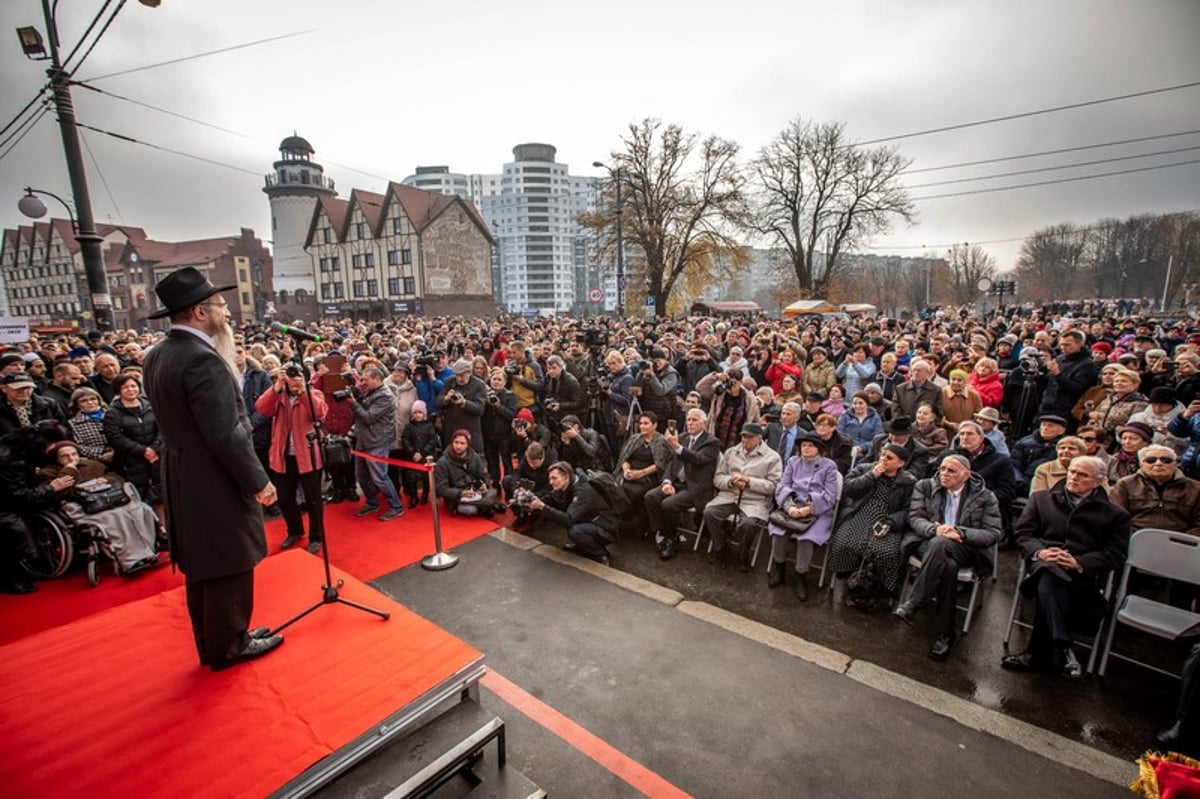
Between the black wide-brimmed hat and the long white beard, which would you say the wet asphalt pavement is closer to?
the long white beard

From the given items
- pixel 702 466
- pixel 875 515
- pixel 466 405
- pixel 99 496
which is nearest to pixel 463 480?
pixel 466 405

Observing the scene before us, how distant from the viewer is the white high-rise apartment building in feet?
354

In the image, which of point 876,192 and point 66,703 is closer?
point 66,703

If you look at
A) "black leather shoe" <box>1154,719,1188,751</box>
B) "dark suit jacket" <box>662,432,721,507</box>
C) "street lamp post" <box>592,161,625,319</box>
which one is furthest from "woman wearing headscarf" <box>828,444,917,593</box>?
"street lamp post" <box>592,161,625,319</box>

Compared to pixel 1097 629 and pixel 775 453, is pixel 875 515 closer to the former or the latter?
pixel 775 453

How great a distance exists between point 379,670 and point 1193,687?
5142 millimetres

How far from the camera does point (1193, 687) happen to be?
327 cm

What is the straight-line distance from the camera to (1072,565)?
3.94 m

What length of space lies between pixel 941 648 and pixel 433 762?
3.96 m

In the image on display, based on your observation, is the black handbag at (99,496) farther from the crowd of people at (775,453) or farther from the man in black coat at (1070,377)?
the man in black coat at (1070,377)

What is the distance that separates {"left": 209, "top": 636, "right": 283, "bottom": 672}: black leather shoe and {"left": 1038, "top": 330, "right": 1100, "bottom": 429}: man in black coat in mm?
9879

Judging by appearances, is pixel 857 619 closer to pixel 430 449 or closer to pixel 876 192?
pixel 430 449

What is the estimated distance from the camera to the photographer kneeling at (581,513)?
19.3ft

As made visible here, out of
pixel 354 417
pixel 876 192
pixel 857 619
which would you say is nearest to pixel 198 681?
pixel 354 417
